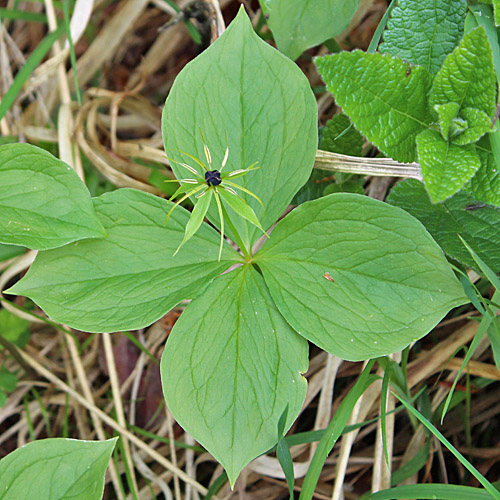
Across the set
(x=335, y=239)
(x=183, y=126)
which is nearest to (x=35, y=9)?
(x=183, y=126)

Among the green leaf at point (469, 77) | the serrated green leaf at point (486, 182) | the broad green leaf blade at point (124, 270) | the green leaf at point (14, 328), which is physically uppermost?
the green leaf at point (469, 77)

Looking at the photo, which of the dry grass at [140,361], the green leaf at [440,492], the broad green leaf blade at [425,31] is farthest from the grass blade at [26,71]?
the green leaf at [440,492]

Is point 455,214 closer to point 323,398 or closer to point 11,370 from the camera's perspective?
point 323,398

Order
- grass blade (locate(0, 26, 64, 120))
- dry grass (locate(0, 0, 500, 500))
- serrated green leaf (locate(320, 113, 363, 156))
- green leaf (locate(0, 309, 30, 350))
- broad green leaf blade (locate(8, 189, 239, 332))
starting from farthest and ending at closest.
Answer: green leaf (locate(0, 309, 30, 350))
grass blade (locate(0, 26, 64, 120))
dry grass (locate(0, 0, 500, 500))
serrated green leaf (locate(320, 113, 363, 156))
broad green leaf blade (locate(8, 189, 239, 332))

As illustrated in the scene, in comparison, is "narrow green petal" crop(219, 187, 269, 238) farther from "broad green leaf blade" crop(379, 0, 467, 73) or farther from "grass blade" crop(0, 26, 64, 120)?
"grass blade" crop(0, 26, 64, 120)

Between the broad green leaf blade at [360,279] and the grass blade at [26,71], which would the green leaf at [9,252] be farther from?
the broad green leaf blade at [360,279]

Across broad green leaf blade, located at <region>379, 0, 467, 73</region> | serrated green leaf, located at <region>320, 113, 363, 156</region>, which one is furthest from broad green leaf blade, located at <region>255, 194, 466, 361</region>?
broad green leaf blade, located at <region>379, 0, 467, 73</region>
